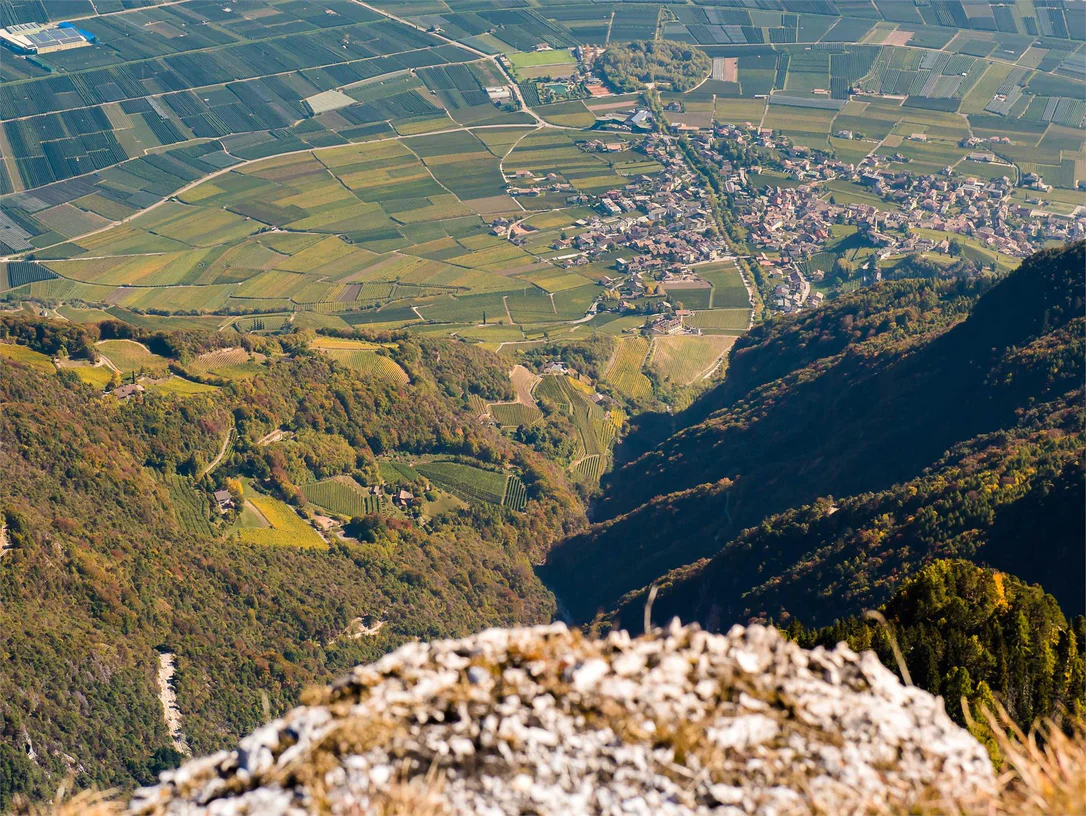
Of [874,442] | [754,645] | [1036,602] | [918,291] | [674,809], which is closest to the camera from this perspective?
[674,809]

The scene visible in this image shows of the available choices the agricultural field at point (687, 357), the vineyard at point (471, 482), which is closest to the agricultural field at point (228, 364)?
the vineyard at point (471, 482)

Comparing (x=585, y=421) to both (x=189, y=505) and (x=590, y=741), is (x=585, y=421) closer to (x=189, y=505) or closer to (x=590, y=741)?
(x=189, y=505)

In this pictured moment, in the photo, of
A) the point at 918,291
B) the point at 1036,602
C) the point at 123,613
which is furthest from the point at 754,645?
the point at 918,291

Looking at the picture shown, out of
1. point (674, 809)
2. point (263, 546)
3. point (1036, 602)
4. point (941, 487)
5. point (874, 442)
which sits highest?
point (674, 809)

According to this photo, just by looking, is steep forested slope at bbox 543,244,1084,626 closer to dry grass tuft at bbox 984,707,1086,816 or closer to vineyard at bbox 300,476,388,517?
vineyard at bbox 300,476,388,517

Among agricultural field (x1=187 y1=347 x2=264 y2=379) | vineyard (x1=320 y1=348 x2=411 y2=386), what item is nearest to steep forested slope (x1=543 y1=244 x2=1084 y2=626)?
vineyard (x1=320 y1=348 x2=411 y2=386)

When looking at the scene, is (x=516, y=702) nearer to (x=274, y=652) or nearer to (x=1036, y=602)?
(x=1036, y=602)
